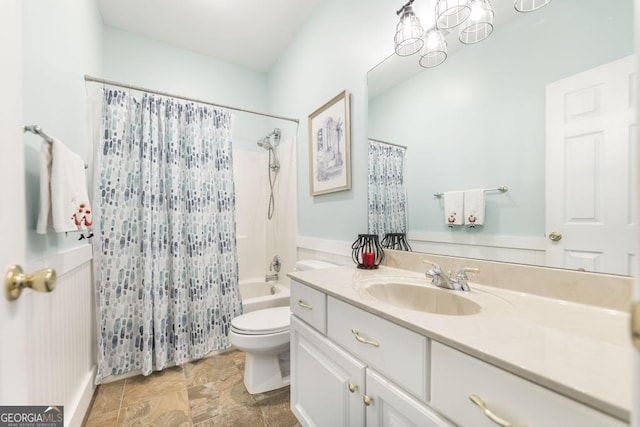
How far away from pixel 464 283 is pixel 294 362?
0.88 meters

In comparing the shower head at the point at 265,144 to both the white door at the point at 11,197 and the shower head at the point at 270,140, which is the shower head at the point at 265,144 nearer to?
the shower head at the point at 270,140

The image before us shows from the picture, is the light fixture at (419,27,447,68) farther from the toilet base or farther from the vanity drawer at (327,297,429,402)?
the toilet base

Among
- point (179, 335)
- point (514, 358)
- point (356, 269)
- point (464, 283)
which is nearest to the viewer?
point (514, 358)

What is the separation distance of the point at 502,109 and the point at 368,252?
0.91 metres

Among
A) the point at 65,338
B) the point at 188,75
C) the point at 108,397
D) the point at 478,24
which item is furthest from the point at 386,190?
the point at 188,75

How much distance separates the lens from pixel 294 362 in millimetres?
1275

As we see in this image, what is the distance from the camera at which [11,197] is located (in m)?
0.47

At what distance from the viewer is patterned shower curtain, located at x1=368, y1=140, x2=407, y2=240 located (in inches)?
56.4

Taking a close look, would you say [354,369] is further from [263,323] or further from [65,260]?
[65,260]

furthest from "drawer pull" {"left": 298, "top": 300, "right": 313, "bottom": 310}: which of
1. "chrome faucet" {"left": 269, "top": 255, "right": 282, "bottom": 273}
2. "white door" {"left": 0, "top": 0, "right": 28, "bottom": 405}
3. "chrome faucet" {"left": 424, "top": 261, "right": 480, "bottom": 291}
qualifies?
"chrome faucet" {"left": 269, "top": 255, "right": 282, "bottom": 273}

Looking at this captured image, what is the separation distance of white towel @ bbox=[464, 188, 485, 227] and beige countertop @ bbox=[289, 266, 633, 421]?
0.96ft

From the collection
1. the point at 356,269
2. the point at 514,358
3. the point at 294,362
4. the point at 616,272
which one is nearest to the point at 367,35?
the point at 356,269

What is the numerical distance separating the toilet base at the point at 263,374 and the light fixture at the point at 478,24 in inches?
78.9

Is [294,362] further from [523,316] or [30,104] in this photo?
[30,104]
